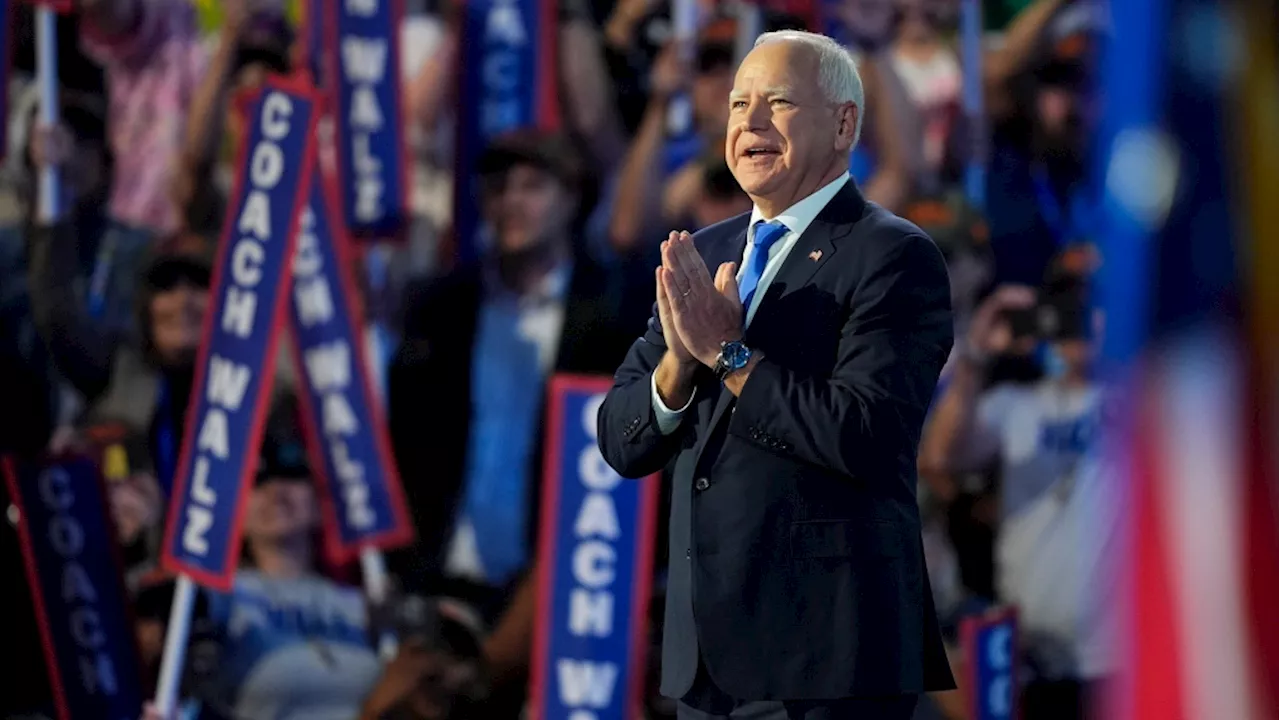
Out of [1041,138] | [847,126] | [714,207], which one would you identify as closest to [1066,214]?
[1041,138]

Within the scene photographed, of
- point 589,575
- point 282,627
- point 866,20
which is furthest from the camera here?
point 282,627

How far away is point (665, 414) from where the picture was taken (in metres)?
1.56

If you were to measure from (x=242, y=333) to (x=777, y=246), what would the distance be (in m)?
2.50

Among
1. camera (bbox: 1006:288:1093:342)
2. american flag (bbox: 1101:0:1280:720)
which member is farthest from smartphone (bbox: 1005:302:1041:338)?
american flag (bbox: 1101:0:1280:720)

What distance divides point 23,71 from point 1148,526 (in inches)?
161

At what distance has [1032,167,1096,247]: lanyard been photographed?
333 centimetres

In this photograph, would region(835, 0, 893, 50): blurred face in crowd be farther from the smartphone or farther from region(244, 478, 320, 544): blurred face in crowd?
region(244, 478, 320, 544): blurred face in crowd

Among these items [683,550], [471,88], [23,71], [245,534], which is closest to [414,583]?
[245,534]

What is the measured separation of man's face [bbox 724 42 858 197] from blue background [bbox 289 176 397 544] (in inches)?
94.3

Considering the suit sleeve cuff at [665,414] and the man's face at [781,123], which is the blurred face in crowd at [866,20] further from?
the suit sleeve cuff at [665,414]

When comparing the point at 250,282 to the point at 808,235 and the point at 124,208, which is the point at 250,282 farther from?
the point at 808,235

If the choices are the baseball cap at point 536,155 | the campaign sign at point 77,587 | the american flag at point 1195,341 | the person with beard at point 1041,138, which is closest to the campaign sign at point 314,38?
the baseball cap at point 536,155

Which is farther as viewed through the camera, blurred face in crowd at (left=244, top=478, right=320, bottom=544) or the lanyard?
blurred face in crowd at (left=244, top=478, right=320, bottom=544)

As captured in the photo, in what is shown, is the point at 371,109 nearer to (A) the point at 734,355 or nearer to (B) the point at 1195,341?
(A) the point at 734,355
